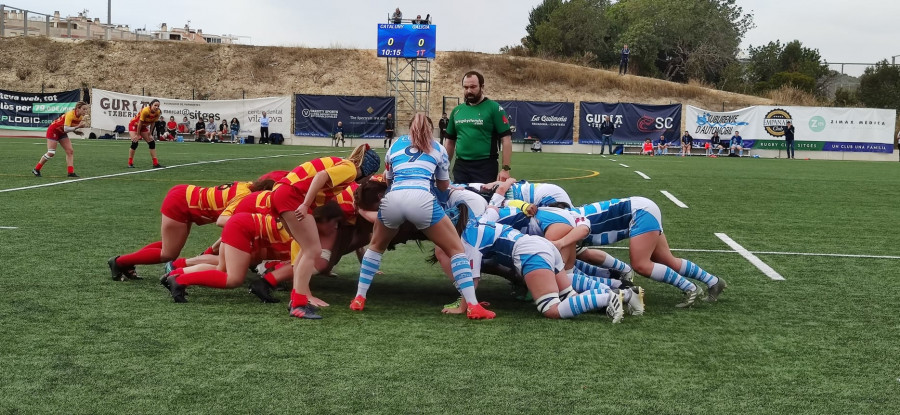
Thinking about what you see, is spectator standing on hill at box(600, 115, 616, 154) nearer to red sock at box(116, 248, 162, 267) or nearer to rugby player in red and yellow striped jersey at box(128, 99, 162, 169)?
rugby player in red and yellow striped jersey at box(128, 99, 162, 169)

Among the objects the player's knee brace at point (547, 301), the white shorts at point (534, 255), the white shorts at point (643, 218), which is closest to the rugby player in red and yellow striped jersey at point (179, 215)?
the white shorts at point (534, 255)

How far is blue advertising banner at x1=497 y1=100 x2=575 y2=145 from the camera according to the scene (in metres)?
47.2

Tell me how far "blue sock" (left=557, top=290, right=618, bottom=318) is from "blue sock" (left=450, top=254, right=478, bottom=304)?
63 centimetres

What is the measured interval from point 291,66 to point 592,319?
5804 cm

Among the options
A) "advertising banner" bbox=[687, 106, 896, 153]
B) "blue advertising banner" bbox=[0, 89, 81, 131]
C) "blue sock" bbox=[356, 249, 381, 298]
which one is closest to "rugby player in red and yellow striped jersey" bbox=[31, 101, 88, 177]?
"blue sock" bbox=[356, 249, 381, 298]

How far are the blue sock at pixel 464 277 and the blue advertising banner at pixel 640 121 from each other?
41452mm

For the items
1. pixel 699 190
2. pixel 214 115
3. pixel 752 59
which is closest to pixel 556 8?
pixel 752 59

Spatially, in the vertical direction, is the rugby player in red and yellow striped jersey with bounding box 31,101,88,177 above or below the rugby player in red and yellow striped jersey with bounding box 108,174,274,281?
above

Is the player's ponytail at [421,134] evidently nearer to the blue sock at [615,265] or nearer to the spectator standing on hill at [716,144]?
the blue sock at [615,265]

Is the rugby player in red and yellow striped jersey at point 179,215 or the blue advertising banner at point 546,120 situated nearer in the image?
the rugby player in red and yellow striped jersey at point 179,215

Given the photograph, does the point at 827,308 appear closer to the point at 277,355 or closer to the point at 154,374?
the point at 277,355

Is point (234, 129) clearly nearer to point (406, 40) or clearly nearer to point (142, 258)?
point (406, 40)

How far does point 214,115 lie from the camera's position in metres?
46.2

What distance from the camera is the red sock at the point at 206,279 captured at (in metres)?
6.91
